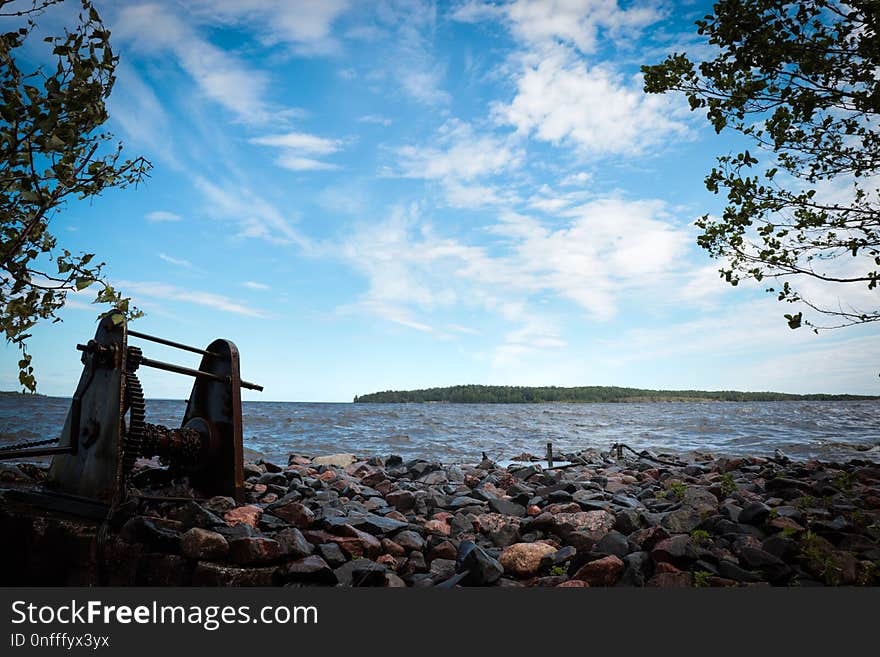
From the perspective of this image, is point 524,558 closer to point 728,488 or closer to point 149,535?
point 149,535

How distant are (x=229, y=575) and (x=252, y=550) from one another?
0.21 meters

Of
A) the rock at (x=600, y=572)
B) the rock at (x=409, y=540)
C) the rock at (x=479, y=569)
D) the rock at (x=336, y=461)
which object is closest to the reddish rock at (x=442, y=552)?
the rock at (x=409, y=540)

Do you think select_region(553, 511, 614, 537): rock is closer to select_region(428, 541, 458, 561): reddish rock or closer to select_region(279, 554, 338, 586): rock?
select_region(428, 541, 458, 561): reddish rock

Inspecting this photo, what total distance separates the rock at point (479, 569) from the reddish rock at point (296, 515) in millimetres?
1539

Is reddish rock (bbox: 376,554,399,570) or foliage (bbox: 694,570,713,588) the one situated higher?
foliage (bbox: 694,570,713,588)

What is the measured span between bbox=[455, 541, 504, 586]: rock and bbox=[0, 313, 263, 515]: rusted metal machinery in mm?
2461

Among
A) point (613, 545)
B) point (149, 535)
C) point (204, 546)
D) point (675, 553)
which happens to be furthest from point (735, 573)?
point (149, 535)

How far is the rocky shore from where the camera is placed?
3771 mm

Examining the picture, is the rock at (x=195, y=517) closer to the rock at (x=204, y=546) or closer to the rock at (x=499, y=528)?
the rock at (x=204, y=546)

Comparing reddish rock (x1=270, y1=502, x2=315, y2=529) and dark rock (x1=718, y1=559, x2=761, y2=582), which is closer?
dark rock (x1=718, y1=559, x2=761, y2=582)

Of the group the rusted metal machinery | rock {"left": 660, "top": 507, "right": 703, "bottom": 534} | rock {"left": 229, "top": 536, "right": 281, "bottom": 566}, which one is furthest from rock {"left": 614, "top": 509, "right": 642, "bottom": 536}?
the rusted metal machinery

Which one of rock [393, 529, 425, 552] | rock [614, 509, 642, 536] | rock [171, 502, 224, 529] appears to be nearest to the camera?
rock [171, 502, 224, 529]

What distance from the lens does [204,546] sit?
3.84m

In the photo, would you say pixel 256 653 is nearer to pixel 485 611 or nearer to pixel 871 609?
pixel 485 611
